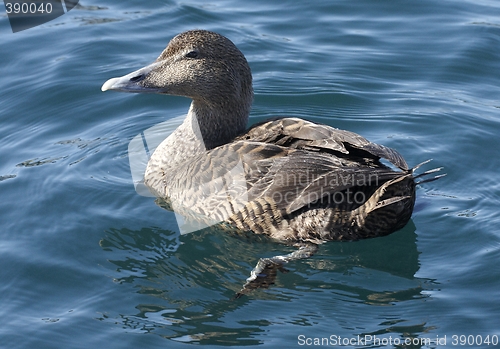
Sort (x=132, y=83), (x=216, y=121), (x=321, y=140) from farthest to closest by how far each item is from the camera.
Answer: (x=216, y=121), (x=132, y=83), (x=321, y=140)

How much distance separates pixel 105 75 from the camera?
8852mm

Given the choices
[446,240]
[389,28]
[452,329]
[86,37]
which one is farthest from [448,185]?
[86,37]

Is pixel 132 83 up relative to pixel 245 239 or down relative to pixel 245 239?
up

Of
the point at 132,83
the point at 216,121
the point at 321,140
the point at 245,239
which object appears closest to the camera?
the point at 321,140

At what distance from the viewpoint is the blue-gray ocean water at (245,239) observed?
16.7 feet

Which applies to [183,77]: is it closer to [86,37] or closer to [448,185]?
[448,185]

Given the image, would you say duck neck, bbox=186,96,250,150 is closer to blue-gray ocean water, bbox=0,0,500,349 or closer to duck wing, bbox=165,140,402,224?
duck wing, bbox=165,140,402,224

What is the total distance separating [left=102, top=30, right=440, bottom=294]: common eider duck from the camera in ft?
17.9

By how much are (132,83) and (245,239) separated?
160cm

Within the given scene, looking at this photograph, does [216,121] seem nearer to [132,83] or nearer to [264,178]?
[132,83]

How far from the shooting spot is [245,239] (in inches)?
235

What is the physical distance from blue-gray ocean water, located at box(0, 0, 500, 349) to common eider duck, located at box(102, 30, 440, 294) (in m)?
0.23

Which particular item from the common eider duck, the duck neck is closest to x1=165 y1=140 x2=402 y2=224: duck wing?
the common eider duck

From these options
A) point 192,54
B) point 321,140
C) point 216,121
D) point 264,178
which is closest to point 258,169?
point 264,178
